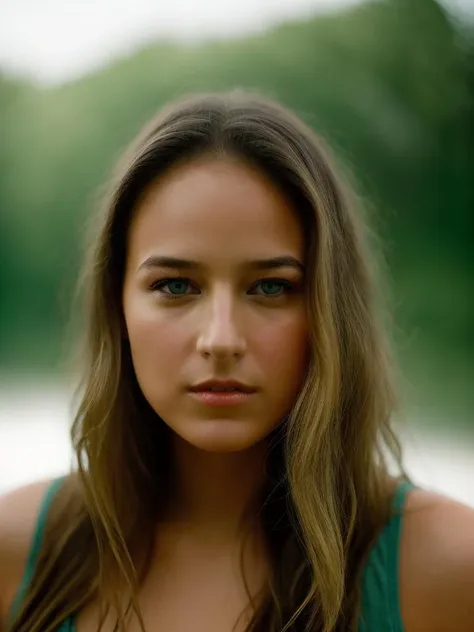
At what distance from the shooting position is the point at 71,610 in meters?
1.00

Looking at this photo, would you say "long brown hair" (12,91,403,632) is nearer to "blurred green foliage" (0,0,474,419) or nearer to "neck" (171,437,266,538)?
"neck" (171,437,266,538)

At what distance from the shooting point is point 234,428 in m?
0.93

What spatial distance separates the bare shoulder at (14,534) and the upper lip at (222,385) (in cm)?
36

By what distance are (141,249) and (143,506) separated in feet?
1.25

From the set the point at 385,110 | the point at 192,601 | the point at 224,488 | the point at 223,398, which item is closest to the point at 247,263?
the point at 223,398

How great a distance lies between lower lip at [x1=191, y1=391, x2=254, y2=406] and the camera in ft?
3.00

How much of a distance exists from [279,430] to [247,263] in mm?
249

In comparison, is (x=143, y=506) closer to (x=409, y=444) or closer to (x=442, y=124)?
(x=409, y=444)

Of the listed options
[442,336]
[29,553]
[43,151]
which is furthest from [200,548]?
[43,151]

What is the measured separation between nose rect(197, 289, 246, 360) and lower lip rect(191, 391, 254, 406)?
5 cm

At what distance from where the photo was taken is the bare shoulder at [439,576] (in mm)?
934

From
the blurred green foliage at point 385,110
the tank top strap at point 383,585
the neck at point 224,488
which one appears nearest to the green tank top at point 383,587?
the tank top strap at point 383,585

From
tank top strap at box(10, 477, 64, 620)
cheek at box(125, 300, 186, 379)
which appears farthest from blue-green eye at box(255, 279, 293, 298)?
tank top strap at box(10, 477, 64, 620)

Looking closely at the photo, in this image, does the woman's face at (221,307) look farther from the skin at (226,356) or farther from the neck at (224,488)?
the neck at (224,488)
